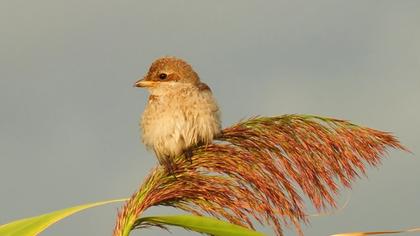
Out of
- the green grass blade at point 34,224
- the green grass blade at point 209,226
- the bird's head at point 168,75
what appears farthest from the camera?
the bird's head at point 168,75

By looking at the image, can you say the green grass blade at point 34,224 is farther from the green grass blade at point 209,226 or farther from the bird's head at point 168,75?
the bird's head at point 168,75

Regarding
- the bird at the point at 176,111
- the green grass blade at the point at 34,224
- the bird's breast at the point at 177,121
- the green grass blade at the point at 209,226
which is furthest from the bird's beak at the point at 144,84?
the green grass blade at the point at 34,224

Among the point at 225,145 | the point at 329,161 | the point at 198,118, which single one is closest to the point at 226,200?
the point at 225,145

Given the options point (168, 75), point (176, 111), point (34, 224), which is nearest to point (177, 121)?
point (176, 111)

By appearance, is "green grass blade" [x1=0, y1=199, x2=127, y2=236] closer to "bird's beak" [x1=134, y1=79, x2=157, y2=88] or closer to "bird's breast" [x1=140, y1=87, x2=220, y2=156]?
"bird's breast" [x1=140, y1=87, x2=220, y2=156]

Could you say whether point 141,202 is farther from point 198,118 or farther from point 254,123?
point 198,118

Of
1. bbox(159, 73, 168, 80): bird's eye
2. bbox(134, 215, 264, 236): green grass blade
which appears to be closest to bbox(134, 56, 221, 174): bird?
bbox(159, 73, 168, 80): bird's eye

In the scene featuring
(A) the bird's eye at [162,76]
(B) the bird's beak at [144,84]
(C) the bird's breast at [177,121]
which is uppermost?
(A) the bird's eye at [162,76]
